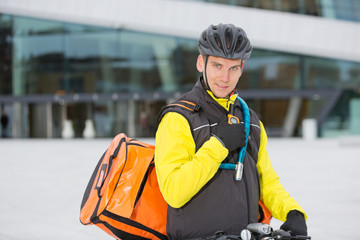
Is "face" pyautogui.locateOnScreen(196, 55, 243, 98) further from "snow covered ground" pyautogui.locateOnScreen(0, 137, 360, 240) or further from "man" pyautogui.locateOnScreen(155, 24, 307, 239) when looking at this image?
"snow covered ground" pyautogui.locateOnScreen(0, 137, 360, 240)

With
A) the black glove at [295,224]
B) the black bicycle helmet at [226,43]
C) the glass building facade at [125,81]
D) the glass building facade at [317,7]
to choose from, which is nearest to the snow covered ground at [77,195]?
the black glove at [295,224]

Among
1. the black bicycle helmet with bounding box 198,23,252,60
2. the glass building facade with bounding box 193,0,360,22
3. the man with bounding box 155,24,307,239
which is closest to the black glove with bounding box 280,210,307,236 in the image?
the man with bounding box 155,24,307,239

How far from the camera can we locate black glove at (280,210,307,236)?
2268 millimetres

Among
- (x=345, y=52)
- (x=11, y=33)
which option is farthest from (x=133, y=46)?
(x=345, y=52)

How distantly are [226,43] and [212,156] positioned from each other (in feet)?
1.93

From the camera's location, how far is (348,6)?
25.2m

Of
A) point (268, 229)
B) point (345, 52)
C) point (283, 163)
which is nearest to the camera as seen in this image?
point (268, 229)

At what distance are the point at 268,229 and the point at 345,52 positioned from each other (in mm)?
24622

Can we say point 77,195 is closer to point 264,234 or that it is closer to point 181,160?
point 181,160

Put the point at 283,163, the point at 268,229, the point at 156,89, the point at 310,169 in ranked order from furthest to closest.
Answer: the point at 156,89 < the point at 283,163 < the point at 310,169 < the point at 268,229

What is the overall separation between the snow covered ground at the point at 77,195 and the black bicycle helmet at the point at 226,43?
322 cm

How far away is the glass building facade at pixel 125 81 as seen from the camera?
2544 cm

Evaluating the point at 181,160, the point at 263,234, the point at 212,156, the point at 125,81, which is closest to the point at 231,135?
the point at 212,156

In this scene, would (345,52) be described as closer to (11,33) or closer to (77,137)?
(77,137)
